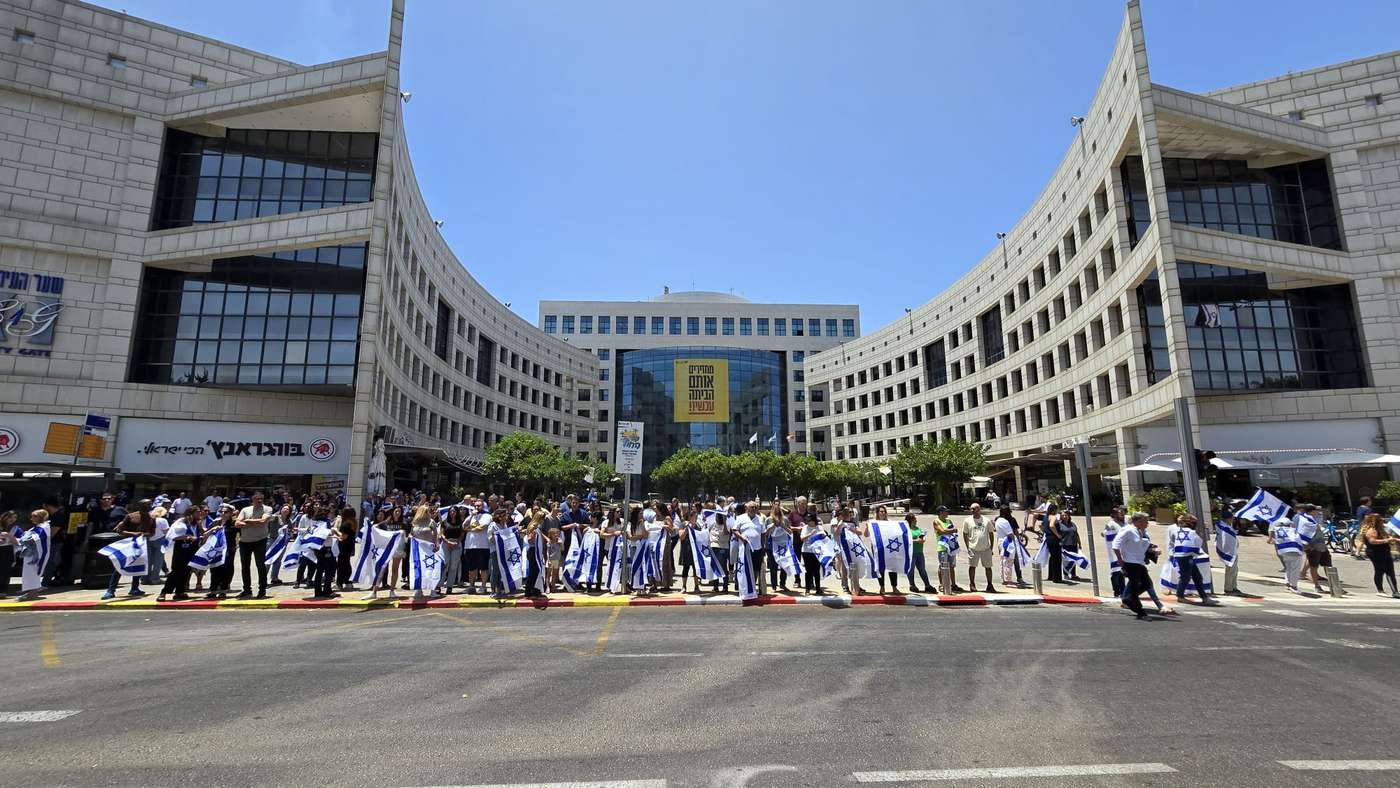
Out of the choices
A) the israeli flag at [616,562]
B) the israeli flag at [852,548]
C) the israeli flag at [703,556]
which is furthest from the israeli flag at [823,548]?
the israeli flag at [616,562]

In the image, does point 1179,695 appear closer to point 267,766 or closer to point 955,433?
point 267,766

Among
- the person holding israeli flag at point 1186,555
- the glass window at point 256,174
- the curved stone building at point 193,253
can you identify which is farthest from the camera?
the glass window at point 256,174

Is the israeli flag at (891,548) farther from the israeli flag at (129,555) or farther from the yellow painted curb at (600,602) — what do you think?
the israeli flag at (129,555)

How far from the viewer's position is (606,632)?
9805mm

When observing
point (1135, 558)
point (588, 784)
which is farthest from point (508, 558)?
point (1135, 558)

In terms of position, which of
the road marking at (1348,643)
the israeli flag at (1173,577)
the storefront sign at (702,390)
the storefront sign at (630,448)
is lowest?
the road marking at (1348,643)

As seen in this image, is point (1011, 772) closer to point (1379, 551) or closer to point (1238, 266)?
point (1379, 551)

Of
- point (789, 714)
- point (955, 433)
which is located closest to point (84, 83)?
point (789, 714)

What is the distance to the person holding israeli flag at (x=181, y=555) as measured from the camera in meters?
12.4

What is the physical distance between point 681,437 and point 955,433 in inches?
1380

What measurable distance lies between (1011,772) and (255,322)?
35.1 meters

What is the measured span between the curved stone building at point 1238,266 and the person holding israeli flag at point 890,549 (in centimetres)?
2001

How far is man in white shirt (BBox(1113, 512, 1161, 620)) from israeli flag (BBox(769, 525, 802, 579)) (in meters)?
5.93

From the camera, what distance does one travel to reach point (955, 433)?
5828 cm
